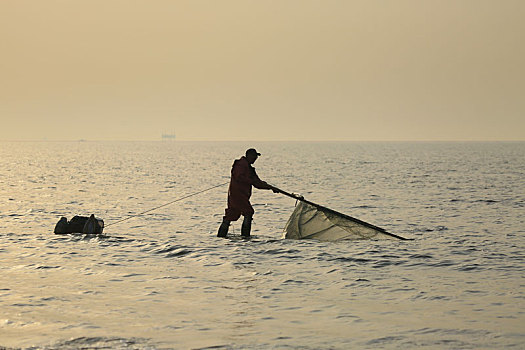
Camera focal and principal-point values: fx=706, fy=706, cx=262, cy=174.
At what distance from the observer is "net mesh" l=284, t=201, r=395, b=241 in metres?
17.0

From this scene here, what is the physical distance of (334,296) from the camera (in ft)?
35.3

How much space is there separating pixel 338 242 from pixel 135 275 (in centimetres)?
604

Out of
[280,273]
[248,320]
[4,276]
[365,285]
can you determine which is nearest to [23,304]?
[4,276]

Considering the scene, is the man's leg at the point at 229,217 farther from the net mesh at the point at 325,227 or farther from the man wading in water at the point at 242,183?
the net mesh at the point at 325,227

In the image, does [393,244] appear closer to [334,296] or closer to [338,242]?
[338,242]

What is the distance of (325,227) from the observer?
17.2m

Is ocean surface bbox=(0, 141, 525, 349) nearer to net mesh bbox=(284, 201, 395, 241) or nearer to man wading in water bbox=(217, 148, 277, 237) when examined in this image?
net mesh bbox=(284, 201, 395, 241)

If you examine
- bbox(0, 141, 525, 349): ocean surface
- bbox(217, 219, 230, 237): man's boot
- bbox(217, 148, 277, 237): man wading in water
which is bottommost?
bbox(0, 141, 525, 349): ocean surface

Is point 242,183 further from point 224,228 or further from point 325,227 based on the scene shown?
point 325,227

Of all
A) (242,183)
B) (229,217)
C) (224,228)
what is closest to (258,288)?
(242,183)

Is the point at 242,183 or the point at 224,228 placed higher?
the point at 242,183

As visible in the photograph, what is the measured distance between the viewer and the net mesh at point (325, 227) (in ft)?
55.9

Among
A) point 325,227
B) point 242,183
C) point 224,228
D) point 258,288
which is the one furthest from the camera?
point 224,228

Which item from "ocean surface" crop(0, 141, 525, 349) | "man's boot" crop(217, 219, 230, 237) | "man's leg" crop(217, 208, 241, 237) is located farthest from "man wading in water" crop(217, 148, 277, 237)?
"ocean surface" crop(0, 141, 525, 349)
